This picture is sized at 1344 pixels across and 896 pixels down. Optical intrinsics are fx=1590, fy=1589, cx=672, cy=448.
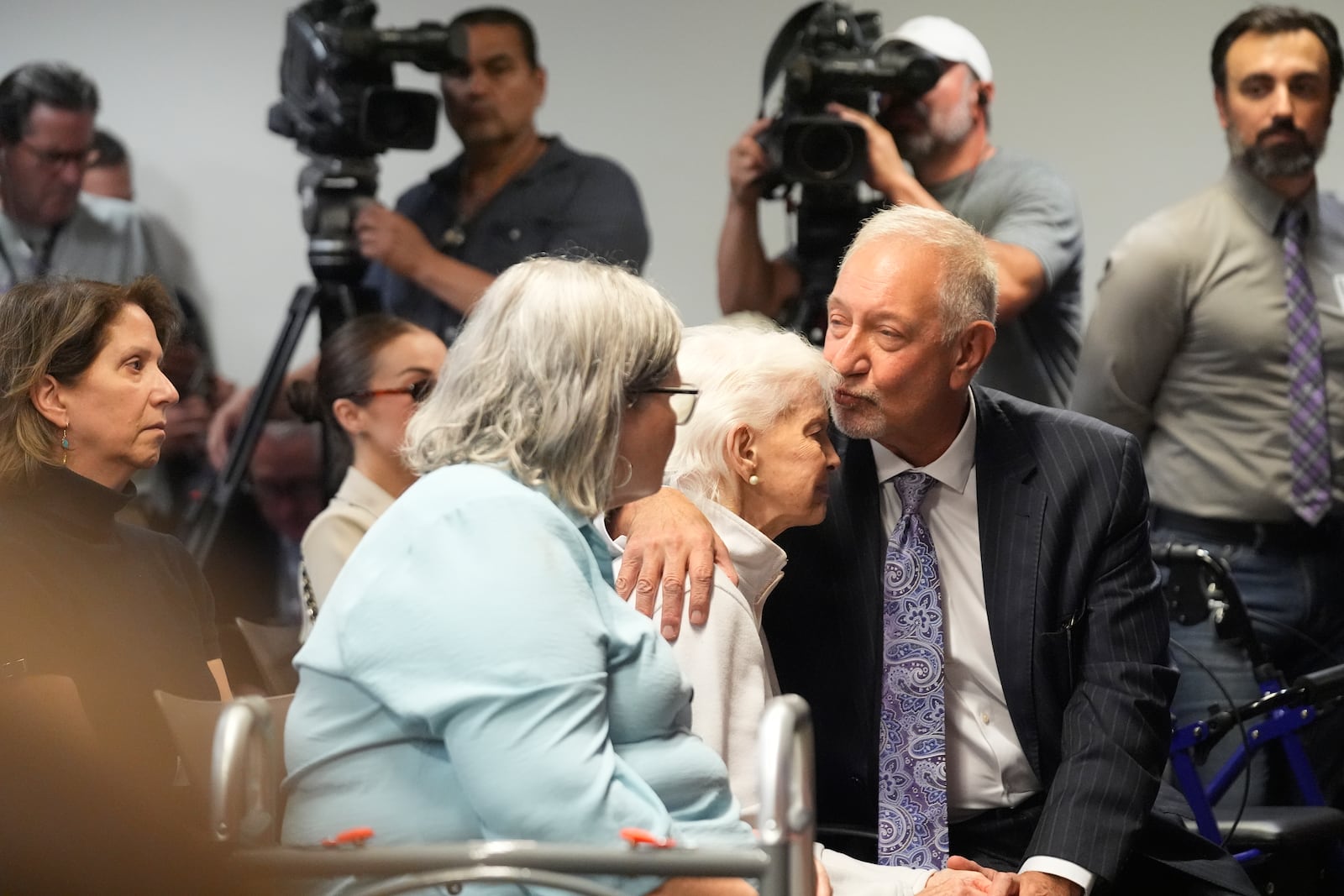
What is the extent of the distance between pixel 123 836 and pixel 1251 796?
→ 2.91 m

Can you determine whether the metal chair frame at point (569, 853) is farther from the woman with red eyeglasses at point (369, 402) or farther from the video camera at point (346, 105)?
the video camera at point (346, 105)

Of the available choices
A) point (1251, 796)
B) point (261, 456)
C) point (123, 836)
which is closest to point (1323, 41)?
point (1251, 796)

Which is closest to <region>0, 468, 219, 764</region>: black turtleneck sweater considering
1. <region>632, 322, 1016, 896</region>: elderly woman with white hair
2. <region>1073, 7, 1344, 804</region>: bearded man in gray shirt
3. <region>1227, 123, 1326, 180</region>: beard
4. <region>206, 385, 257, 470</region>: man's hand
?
<region>632, 322, 1016, 896</region>: elderly woman with white hair

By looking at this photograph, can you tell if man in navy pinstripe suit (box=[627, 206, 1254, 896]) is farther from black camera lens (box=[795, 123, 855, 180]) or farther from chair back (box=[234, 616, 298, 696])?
black camera lens (box=[795, 123, 855, 180])

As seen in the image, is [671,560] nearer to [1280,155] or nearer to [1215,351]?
[1215,351]

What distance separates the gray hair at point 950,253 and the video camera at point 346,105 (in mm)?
1783

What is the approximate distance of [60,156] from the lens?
4223 mm

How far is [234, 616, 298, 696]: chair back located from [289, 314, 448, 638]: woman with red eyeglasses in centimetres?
35

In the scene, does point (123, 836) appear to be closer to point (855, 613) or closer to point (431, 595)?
point (431, 595)

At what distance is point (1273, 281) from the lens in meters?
3.52

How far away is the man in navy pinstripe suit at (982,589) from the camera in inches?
85.4

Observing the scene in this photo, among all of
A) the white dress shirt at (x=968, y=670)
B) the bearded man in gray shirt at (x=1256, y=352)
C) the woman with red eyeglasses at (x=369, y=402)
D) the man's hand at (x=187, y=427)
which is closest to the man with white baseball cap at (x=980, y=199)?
the bearded man in gray shirt at (x=1256, y=352)

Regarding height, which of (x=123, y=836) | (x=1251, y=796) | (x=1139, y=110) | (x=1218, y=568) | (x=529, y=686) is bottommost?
(x=1251, y=796)

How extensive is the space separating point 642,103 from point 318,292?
3.35 feet
